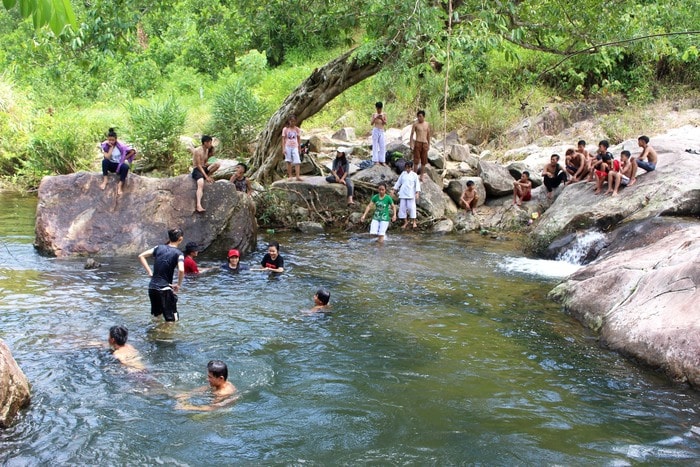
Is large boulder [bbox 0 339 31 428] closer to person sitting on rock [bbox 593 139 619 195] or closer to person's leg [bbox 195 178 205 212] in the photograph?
person's leg [bbox 195 178 205 212]

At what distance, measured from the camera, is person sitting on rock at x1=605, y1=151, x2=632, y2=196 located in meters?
13.4

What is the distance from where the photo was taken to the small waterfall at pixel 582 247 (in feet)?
41.5

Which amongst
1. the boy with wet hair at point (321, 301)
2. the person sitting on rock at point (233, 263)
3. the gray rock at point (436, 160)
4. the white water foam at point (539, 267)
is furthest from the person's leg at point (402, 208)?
the boy with wet hair at point (321, 301)

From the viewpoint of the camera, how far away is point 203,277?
451 inches

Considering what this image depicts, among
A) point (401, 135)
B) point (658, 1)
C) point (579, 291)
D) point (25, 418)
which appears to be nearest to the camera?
point (25, 418)

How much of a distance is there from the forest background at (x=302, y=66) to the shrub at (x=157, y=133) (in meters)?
0.04

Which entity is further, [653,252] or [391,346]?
[653,252]

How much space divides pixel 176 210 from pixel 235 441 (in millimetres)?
7958

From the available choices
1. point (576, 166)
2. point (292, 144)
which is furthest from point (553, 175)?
point (292, 144)

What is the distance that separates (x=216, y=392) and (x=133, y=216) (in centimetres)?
719

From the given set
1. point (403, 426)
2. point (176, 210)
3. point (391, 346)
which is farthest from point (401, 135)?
point (403, 426)

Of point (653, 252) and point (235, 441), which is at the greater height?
point (653, 252)

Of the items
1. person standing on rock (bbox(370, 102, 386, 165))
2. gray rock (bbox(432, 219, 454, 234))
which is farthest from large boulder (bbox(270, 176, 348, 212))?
gray rock (bbox(432, 219, 454, 234))

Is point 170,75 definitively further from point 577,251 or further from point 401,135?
point 577,251
